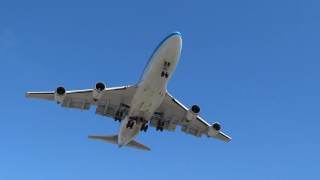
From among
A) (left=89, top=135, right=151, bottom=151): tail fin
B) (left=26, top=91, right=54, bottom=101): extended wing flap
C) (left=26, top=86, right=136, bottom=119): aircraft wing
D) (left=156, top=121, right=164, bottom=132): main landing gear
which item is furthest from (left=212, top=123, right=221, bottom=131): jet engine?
(left=26, top=91, right=54, bottom=101): extended wing flap

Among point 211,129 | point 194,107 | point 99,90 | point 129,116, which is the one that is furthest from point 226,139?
point 99,90

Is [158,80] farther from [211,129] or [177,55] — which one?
[211,129]

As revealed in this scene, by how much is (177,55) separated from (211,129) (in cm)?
1069

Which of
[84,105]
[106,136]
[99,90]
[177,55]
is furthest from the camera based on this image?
[106,136]

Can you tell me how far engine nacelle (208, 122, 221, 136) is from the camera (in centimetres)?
5031

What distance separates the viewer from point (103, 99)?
48.9 m

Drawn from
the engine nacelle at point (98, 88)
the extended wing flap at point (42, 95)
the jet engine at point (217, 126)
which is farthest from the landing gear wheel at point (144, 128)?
the extended wing flap at point (42, 95)

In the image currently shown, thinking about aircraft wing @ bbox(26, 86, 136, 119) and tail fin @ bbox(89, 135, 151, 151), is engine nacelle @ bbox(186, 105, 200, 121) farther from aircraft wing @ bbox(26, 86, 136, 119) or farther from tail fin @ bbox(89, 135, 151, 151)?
tail fin @ bbox(89, 135, 151, 151)

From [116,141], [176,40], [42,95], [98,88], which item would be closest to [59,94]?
[42,95]

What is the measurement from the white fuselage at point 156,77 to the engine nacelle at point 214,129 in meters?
6.57

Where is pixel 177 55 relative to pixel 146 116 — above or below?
above

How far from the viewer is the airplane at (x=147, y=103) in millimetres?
42875

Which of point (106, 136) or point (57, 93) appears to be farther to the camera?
point (106, 136)

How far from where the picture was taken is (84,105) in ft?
160
